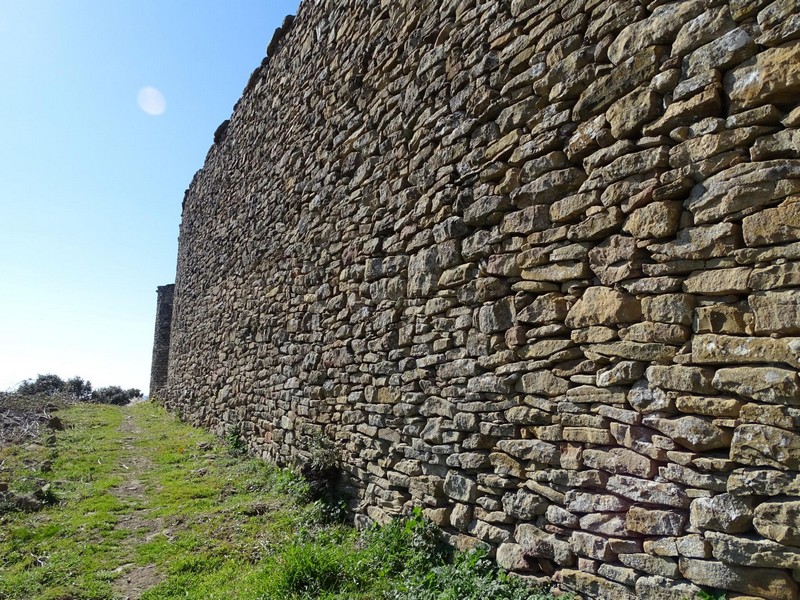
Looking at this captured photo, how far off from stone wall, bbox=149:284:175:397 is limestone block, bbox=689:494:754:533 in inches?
783

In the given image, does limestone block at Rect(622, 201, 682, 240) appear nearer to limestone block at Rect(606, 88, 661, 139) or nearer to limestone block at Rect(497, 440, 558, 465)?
limestone block at Rect(606, 88, 661, 139)

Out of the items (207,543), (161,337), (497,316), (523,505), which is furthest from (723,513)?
(161,337)

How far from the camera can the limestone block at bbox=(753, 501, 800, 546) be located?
2.12 meters

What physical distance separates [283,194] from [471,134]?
4184 mm

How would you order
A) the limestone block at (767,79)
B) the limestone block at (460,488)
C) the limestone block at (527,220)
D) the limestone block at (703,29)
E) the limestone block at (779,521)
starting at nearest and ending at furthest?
the limestone block at (779,521) < the limestone block at (767,79) < the limestone block at (703,29) < the limestone block at (527,220) < the limestone block at (460,488)

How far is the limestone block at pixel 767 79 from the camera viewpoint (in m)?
2.24

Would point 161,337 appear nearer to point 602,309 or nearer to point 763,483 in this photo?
point 602,309

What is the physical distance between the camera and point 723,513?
231 cm

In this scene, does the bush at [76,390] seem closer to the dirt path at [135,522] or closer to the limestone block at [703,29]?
the dirt path at [135,522]

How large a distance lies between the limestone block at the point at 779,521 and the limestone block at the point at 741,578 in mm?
139

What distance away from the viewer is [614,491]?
275 cm

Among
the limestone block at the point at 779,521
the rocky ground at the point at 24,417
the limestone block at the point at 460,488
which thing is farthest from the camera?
the rocky ground at the point at 24,417

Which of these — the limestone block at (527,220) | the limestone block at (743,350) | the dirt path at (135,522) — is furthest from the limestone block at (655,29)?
the dirt path at (135,522)

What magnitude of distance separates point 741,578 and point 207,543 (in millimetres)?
4220
